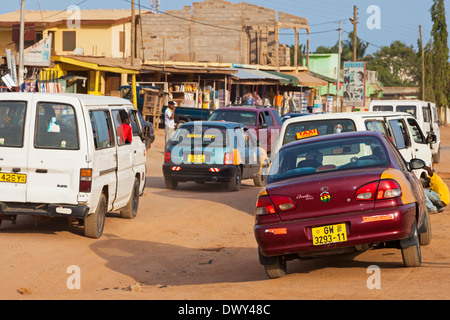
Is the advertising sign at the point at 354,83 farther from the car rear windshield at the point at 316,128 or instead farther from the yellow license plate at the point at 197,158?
the car rear windshield at the point at 316,128

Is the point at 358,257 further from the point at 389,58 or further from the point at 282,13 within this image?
the point at 389,58

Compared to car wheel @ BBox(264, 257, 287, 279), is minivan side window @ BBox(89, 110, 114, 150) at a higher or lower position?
higher

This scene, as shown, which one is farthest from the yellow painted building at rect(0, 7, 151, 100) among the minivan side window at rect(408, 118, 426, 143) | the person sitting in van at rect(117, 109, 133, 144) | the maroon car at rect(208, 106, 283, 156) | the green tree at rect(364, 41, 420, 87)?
the green tree at rect(364, 41, 420, 87)

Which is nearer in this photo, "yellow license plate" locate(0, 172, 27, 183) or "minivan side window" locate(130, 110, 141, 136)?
"yellow license plate" locate(0, 172, 27, 183)

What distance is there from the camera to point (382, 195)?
26.4 feet

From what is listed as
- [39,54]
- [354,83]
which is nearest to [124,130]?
[39,54]

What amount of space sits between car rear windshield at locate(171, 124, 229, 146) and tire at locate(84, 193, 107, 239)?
22.0ft

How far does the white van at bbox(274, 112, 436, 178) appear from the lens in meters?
13.1

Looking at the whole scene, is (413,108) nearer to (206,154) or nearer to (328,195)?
(206,154)

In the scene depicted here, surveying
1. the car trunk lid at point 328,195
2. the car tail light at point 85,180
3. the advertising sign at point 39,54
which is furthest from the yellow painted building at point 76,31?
the car trunk lid at point 328,195

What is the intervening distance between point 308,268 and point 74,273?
2.83m

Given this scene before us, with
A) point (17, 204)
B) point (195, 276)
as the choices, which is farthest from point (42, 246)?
point (195, 276)

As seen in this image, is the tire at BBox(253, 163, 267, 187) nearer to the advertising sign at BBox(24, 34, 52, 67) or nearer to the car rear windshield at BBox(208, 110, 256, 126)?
the car rear windshield at BBox(208, 110, 256, 126)
